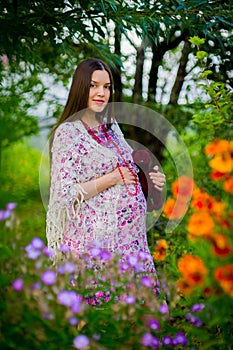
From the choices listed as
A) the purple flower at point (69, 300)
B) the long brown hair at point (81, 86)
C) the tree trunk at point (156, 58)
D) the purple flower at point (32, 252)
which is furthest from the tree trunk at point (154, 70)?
the purple flower at point (69, 300)

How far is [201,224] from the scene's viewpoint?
1459mm

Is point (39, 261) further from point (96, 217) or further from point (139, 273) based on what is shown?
point (96, 217)

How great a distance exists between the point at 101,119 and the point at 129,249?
580mm

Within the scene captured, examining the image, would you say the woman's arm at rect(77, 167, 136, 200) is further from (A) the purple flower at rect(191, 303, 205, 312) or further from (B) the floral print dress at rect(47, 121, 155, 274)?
(A) the purple flower at rect(191, 303, 205, 312)

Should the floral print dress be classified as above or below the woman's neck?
below

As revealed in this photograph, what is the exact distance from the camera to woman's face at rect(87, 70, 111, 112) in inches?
102

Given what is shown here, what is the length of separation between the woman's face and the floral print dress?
0.34ft

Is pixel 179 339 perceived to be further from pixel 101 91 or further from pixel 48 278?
pixel 101 91

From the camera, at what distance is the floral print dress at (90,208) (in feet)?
8.27

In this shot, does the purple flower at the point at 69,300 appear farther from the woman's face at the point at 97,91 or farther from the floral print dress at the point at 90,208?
the woman's face at the point at 97,91

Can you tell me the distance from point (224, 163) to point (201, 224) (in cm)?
18

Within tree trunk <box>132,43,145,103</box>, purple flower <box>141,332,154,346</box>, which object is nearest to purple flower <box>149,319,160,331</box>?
purple flower <box>141,332,154,346</box>

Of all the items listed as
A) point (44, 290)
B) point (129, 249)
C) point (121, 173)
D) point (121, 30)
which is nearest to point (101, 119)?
point (121, 173)

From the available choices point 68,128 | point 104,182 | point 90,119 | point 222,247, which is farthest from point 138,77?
point 222,247
